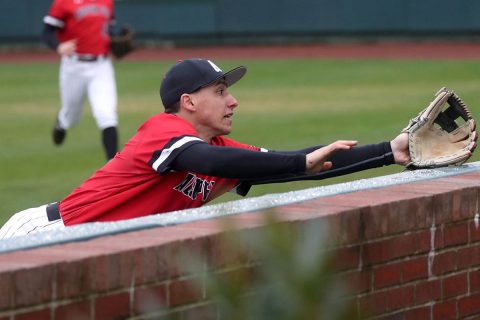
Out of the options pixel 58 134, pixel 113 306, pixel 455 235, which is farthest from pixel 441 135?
pixel 58 134

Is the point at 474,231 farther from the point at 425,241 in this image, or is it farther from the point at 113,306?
the point at 113,306

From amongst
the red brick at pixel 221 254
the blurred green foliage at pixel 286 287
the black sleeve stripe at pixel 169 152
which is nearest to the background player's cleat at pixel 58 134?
the black sleeve stripe at pixel 169 152

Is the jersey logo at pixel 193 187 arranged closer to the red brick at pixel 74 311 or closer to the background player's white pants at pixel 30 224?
the background player's white pants at pixel 30 224

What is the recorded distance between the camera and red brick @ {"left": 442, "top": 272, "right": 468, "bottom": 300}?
4.27 metres

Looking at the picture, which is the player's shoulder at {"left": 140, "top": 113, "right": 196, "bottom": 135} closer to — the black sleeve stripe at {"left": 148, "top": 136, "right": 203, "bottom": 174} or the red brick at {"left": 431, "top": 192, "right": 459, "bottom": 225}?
the black sleeve stripe at {"left": 148, "top": 136, "right": 203, "bottom": 174}

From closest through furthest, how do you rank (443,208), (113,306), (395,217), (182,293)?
(113,306), (182,293), (395,217), (443,208)

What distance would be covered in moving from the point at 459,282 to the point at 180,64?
1.50 m

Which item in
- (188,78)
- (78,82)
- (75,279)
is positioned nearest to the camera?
(75,279)

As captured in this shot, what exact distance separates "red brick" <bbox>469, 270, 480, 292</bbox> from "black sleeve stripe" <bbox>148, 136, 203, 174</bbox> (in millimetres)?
1125

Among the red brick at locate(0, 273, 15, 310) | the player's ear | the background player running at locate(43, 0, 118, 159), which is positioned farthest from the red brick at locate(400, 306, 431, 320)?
the background player running at locate(43, 0, 118, 159)

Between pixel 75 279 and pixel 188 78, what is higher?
pixel 188 78

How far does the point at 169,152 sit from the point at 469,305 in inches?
49.0

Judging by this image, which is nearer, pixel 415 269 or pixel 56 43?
pixel 415 269

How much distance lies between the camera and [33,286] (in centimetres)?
299
